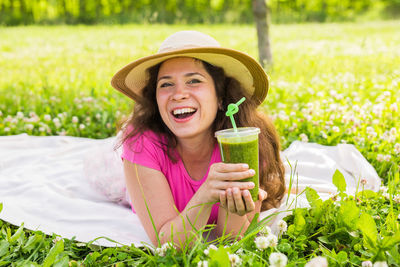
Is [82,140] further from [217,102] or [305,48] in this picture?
[305,48]

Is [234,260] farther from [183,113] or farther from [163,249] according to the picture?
[183,113]

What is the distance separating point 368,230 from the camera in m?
2.05

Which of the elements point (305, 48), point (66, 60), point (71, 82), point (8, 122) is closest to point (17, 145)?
point (8, 122)

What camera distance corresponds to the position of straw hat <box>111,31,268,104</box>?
7.47ft

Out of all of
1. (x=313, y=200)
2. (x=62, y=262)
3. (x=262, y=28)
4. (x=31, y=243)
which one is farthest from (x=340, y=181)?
(x=262, y=28)

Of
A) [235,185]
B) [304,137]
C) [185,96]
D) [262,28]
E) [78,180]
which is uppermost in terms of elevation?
[262,28]

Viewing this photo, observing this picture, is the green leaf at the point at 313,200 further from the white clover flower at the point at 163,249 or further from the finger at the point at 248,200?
the white clover flower at the point at 163,249

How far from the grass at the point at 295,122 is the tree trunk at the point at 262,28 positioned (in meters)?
0.47

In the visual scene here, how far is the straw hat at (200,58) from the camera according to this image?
228cm

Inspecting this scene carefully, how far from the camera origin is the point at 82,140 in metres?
4.78

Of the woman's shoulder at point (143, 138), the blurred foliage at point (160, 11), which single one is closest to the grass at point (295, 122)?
the woman's shoulder at point (143, 138)

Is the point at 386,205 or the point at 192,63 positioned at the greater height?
the point at 192,63

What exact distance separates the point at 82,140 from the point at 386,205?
3364mm

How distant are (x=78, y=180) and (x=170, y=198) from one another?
1710mm
